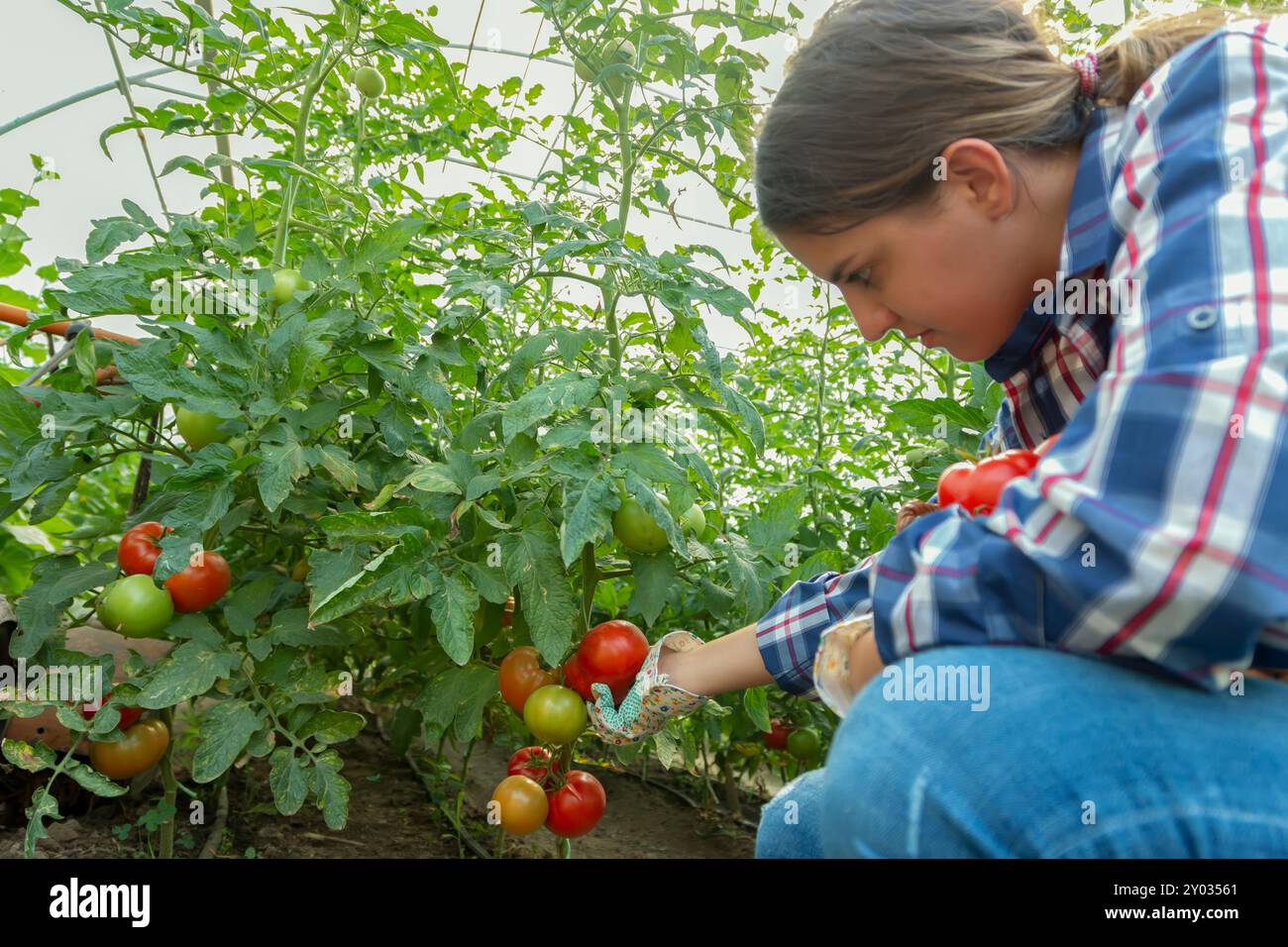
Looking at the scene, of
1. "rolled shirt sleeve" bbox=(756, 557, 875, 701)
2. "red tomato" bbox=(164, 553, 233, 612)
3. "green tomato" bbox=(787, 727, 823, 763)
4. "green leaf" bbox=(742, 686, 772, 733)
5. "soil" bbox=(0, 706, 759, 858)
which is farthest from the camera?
"green tomato" bbox=(787, 727, 823, 763)

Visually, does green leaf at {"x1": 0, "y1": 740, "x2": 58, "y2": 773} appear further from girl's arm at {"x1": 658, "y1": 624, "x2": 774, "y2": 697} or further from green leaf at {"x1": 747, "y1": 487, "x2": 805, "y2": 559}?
green leaf at {"x1": 747, "y1": 487, "x2": 805, "y2": 559}

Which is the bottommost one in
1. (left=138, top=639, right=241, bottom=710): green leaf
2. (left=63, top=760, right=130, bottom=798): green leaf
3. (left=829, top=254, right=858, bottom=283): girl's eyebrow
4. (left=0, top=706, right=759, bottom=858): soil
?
(left=0, top=706, right=759, bottom=858): soil

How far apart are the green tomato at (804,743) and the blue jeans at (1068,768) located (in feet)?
3.51

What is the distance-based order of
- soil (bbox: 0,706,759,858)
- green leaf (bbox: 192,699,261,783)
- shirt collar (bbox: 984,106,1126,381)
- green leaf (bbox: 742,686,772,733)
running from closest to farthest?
1. shirt collar (bbox: 984,106,1126,381)
2. green leaf (bbox: 192,699,261,783)
3. green leaf (bbox: 742,686,772,733)
4. soil (bbox: 0,706,759,858)

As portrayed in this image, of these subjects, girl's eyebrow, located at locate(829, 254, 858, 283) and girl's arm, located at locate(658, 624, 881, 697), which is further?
girl's arm, located at locate(658, 624, 881, 697)

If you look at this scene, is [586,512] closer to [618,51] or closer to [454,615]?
Answer: [454,615]

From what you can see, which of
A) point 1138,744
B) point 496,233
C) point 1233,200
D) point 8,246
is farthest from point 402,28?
point 1138,744

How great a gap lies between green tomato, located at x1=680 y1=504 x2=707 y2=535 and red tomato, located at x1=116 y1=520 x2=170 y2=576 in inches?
26.9

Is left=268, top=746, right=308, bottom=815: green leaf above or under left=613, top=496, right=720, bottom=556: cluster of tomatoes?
under

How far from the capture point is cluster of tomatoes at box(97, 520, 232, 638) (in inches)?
50.3

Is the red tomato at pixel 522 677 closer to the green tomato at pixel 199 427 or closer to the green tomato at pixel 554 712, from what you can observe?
the green tomato at pixel 554 712

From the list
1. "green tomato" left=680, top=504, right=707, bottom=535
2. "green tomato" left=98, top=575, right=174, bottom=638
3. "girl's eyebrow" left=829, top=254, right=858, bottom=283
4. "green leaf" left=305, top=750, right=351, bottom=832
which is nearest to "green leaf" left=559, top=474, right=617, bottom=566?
"green tomato" left=680, top=504, right=707, bottom=535

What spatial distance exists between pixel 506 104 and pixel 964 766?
6.41 feet
